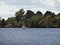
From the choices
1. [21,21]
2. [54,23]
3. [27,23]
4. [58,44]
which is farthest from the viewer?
[21,21]

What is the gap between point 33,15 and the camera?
610 ft

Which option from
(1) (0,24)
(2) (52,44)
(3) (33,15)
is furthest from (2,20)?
(2) (52,44)

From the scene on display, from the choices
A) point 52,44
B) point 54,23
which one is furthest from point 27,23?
point 52,44

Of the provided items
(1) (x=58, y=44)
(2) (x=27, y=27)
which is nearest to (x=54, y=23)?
(2) (x=27, y=27)

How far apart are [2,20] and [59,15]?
133 feet

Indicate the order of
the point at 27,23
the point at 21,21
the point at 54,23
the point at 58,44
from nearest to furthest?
1. the point at 58,44
2. the point at 54,23
3. the point at 27,23
4. the point at 21,21

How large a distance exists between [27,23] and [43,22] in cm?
985

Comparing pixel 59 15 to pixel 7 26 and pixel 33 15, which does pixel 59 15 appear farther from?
pixel 7 26

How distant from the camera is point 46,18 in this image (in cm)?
17462

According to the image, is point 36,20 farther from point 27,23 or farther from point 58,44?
point 58,44

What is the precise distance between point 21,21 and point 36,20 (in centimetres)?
1683

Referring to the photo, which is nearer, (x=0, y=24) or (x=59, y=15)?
(x=59, y=15)

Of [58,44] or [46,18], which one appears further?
[46,18]

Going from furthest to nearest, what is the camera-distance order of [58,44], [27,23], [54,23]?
[27,23]
[54,23]
[58,44]
